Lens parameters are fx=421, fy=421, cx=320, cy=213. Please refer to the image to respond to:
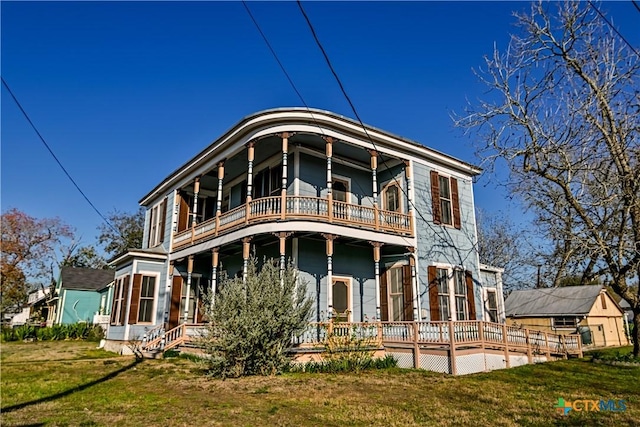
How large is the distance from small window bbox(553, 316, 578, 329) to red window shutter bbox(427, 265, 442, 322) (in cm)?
1952

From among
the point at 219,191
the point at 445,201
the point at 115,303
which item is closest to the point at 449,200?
the point at 445,201

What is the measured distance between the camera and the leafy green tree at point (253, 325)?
9945 millimetres

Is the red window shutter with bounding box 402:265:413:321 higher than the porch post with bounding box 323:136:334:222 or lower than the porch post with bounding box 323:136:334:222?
lower

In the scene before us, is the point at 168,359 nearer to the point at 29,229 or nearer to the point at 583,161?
the point at 583,161

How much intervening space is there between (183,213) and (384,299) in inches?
408

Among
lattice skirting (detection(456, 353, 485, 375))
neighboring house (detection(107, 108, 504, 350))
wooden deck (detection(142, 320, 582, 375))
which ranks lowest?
lattice skirting (detection(456, 353, 485, 375))

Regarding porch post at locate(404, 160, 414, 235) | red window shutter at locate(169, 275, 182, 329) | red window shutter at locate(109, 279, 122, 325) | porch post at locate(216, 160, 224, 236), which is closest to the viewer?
porch post at locate(216, 160, 224, 236)

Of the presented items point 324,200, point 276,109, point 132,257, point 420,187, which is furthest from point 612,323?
point 132,257

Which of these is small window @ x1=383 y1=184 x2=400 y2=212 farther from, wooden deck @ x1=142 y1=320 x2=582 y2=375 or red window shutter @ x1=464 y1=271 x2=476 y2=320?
wooden deck @ x1=142 y1=320 x2=582 y2=375

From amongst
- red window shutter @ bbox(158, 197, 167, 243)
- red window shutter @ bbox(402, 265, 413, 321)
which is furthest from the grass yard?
red window shutter @ bbox(158, 197, 167, 243)

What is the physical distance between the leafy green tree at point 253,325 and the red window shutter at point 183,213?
9764 millimetres

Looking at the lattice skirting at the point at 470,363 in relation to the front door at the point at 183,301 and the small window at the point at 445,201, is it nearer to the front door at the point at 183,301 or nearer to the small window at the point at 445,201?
the small window at the point at 445,201

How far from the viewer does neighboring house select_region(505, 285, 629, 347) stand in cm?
2902

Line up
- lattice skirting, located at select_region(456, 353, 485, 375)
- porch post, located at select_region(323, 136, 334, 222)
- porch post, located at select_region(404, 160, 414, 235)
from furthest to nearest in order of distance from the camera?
porch post, located at select_region(404, 160, 414, 235)
porch post, located at select_region(323, 136, 334, 222)
lattice skirting, located at select_region(456, 353, 485, 375)
